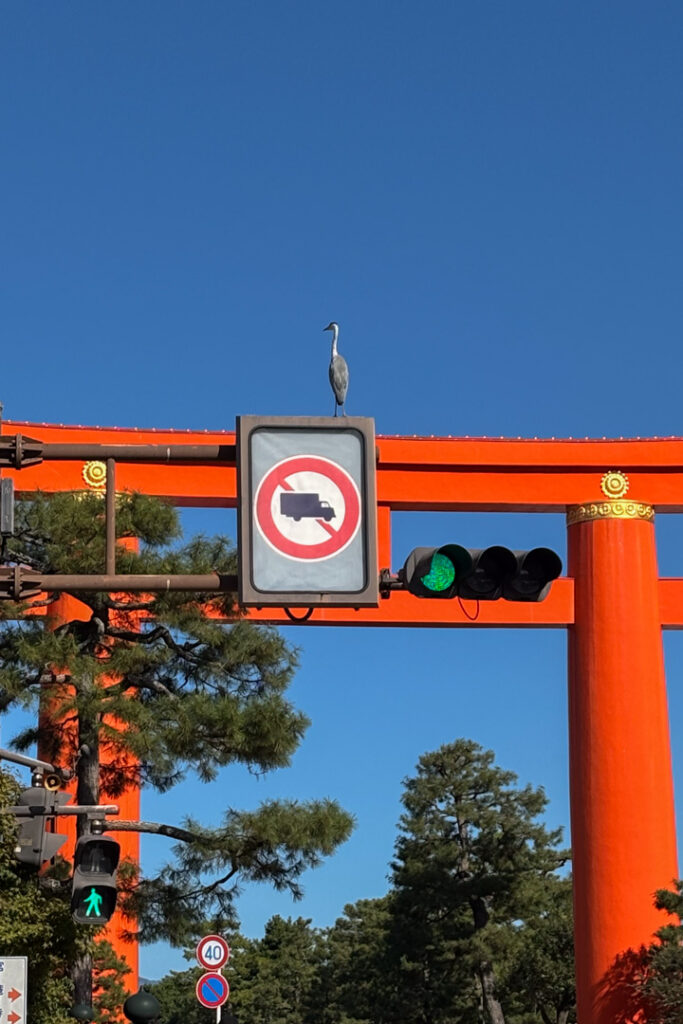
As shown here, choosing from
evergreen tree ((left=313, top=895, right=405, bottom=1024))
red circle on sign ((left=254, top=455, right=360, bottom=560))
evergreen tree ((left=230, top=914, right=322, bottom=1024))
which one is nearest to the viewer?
red circle on sign ((left=254, top=455, right=360, bottom=560))

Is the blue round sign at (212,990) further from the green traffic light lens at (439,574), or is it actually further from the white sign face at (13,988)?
the green traffic light lens at (439,574)

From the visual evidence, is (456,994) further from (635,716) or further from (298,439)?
(298,439)

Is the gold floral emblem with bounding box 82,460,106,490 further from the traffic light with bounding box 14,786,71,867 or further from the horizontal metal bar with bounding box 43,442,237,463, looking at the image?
the horizontal metal bar with bounding box 43,442,237,463

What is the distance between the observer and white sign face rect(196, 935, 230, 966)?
1189cm

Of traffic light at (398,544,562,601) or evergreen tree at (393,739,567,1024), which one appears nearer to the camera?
traffic light at (398,544,562,601)

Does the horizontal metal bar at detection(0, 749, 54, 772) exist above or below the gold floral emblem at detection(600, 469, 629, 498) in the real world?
below

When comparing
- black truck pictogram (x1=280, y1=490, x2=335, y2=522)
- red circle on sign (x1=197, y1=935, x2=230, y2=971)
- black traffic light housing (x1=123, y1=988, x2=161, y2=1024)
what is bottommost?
black traffic light housing (x1=123, y1=988, x2=161, y2=1024)

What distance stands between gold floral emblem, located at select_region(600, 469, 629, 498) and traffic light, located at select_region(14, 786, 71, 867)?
14418 mm

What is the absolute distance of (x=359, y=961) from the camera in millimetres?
30891

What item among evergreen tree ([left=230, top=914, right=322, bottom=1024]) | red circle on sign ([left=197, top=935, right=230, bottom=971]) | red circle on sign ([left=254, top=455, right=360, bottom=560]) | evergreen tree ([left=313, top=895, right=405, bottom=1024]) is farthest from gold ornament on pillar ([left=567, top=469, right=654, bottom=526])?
evergreen tree ([left=230, top=914, right=322, bottom=1024])

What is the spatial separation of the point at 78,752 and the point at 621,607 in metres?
9.36

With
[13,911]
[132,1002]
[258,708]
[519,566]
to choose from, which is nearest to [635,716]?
[258,708]

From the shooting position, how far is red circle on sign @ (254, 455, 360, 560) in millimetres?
6371

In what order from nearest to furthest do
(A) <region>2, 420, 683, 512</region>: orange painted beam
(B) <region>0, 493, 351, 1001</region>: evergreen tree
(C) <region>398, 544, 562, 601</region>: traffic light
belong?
(C) <region>398, 544, 562, 601</region>: traffic light < (B) <region>0, 493, 351, 1001</region>: evergreen tree < (A) <region>2, 420, 683, 512</region>: orange painted beam
